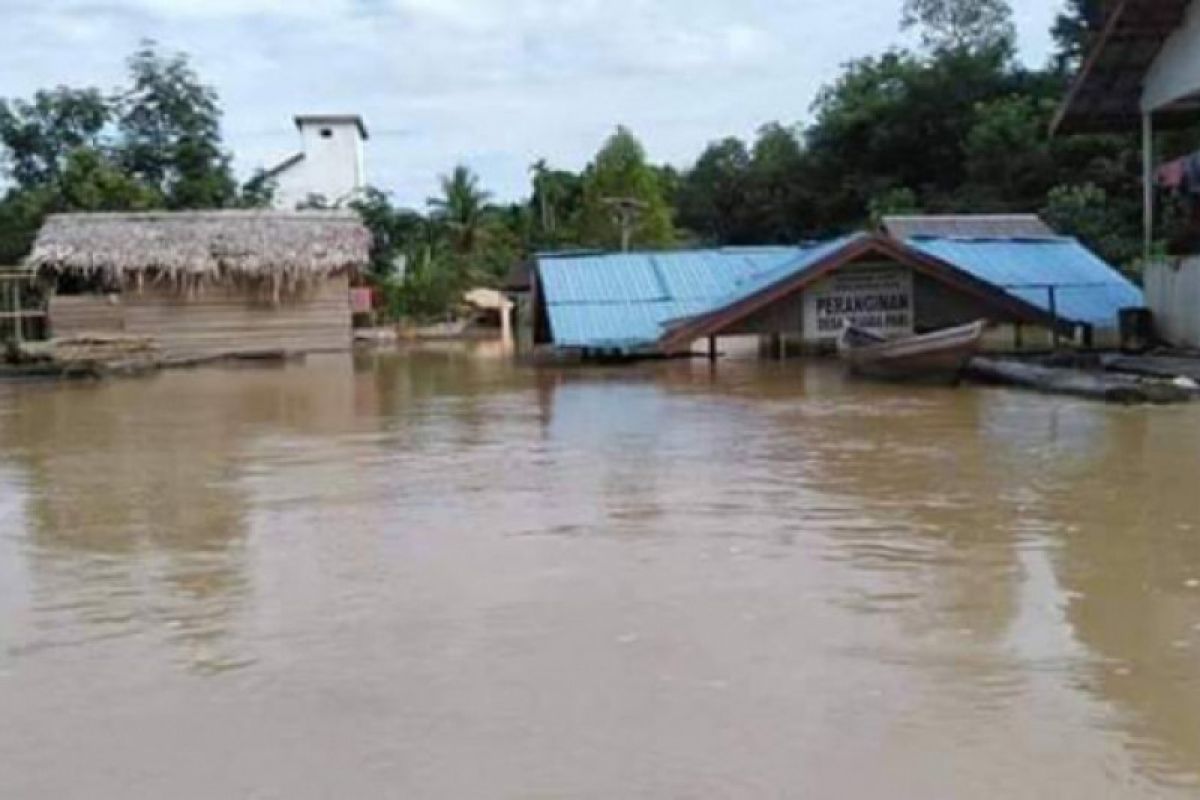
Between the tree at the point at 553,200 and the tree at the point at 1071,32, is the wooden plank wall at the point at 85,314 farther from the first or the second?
the tree at the point at 1071,32

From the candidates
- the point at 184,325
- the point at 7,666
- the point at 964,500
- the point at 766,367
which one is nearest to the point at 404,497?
the point at 964,500

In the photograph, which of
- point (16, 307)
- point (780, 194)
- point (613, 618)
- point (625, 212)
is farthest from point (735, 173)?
point (613, 618)

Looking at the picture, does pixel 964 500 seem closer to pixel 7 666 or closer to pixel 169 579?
pixel 169 579

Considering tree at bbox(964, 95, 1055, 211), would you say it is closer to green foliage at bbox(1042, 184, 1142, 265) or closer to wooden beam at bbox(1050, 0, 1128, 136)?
green foliage at bbox(1042, 184, 1142, 265)

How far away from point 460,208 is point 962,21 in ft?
57.2

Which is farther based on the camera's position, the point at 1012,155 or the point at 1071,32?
the point at 1071,32

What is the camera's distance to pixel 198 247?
1152 inches

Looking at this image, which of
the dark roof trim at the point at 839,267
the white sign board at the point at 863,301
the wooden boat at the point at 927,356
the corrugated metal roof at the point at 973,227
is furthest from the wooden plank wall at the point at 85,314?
the wooden boat at the point at 927,356

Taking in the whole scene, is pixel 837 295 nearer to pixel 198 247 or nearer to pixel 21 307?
pixel 198 247

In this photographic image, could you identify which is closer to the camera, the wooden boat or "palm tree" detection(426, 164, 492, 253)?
the wooden boat

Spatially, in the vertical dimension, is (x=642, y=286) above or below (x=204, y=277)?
below

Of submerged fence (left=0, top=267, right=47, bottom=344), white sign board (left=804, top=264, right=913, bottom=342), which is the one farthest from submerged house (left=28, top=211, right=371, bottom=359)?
white sign board (left=804, top=264, right=913, bottom=342)

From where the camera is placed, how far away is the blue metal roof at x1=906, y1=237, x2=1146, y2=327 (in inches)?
877

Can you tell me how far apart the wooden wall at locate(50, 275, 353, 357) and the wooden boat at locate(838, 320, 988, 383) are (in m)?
14.6
